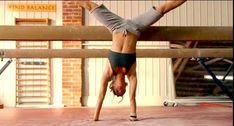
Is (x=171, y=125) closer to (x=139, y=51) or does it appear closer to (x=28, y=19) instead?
(x=139, y=51)

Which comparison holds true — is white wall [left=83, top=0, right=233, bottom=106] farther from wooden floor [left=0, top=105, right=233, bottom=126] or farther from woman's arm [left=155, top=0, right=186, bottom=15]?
woman's arm [left=155, top=0, right=186, bottom=15]

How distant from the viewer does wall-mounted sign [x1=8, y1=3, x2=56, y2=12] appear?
8.63 metres

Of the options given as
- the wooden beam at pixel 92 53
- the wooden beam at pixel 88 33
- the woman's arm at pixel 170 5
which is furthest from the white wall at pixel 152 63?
the wooden beam at pixel 88 33

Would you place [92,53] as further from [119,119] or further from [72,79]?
[72,79]

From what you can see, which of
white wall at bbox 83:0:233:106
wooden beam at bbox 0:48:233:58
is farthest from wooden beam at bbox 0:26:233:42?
white wall at bbox 83:0:233:106

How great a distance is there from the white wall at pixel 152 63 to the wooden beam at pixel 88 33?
6.22 metres

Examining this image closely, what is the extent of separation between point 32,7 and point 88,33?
22.1 ft

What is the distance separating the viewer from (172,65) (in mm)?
8719

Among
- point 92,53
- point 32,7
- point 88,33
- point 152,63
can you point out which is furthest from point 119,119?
point 32,7

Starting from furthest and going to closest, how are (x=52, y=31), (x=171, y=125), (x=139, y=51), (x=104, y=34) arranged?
(x=139, y=51) → (x=171, y=125) → (x=104, y=34) → (x=52, y=31)

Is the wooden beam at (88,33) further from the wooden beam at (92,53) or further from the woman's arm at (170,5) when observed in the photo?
the wooden beam at (92,53)

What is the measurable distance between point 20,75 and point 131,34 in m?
6.04

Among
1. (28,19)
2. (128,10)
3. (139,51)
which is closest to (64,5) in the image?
(28,19)

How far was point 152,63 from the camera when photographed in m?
8.77
